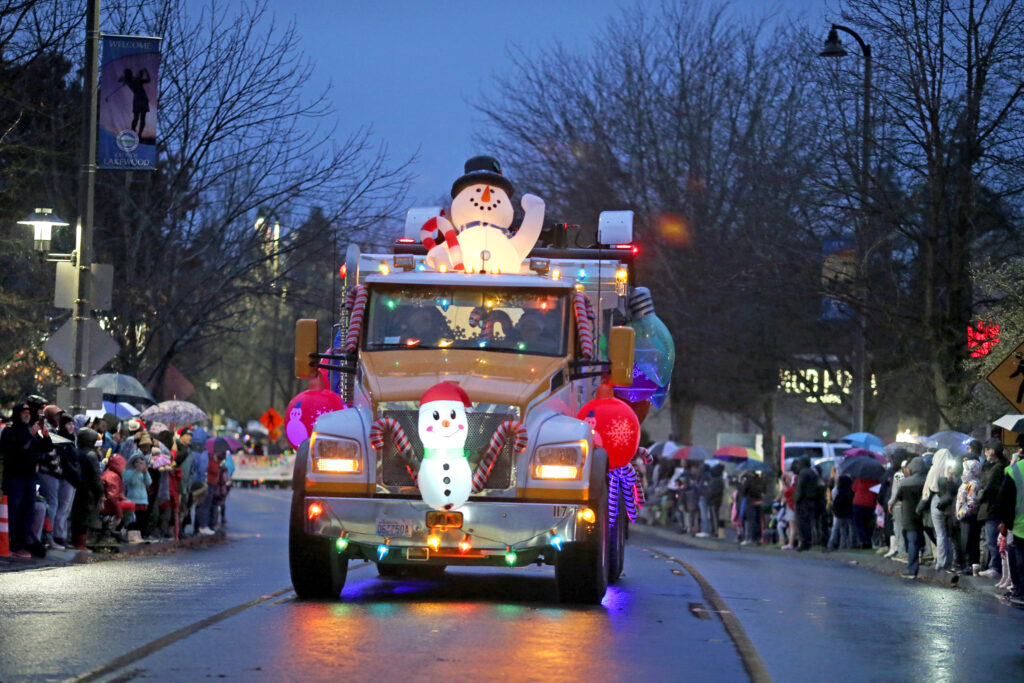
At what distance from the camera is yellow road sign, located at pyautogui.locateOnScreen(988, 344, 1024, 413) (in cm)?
1939

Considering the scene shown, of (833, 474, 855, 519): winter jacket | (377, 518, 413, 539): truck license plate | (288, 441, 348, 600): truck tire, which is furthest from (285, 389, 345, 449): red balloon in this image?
(833, 474, 855, 519): winter jacket

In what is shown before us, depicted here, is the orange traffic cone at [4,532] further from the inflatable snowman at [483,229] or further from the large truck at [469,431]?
the inflatable snowman at [483,229]

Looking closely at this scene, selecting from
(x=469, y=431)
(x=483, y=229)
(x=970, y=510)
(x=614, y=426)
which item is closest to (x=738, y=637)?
(x=469, y=431)

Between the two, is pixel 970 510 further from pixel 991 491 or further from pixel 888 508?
pixel 888 508

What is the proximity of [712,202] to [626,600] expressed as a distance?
3209 cm

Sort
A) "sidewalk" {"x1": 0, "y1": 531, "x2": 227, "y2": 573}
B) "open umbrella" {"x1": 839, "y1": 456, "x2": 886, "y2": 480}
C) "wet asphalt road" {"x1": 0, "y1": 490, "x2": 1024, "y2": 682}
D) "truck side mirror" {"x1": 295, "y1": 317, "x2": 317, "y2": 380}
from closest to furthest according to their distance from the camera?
"wet asphalt road" {"x1": 0, "y1": 490, "x2": 1024, "y2": 682} → "truck side mirror" {"x1": 295, "y1": 317, "x2": 317, "y2": 380} → "sidewalk" {"x1": 0, "y1": 531, "x2": 227, "y2": 573} → "open umbrella" {"x1": 839, "y1": 456, "x2": 886, "y2": 480}

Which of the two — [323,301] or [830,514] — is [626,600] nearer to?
[830,514]

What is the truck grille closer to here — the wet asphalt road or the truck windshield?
the wet asphalt road

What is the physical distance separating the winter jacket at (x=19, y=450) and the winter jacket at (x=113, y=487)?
2.84 metres

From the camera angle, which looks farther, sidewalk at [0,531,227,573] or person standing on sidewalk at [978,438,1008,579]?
sidewalk at [0,531,227,573]

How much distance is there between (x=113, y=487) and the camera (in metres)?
23.2

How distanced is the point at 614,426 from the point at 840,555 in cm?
1560

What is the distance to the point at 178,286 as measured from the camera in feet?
120

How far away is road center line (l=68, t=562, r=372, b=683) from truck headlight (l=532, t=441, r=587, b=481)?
2.65 metres
